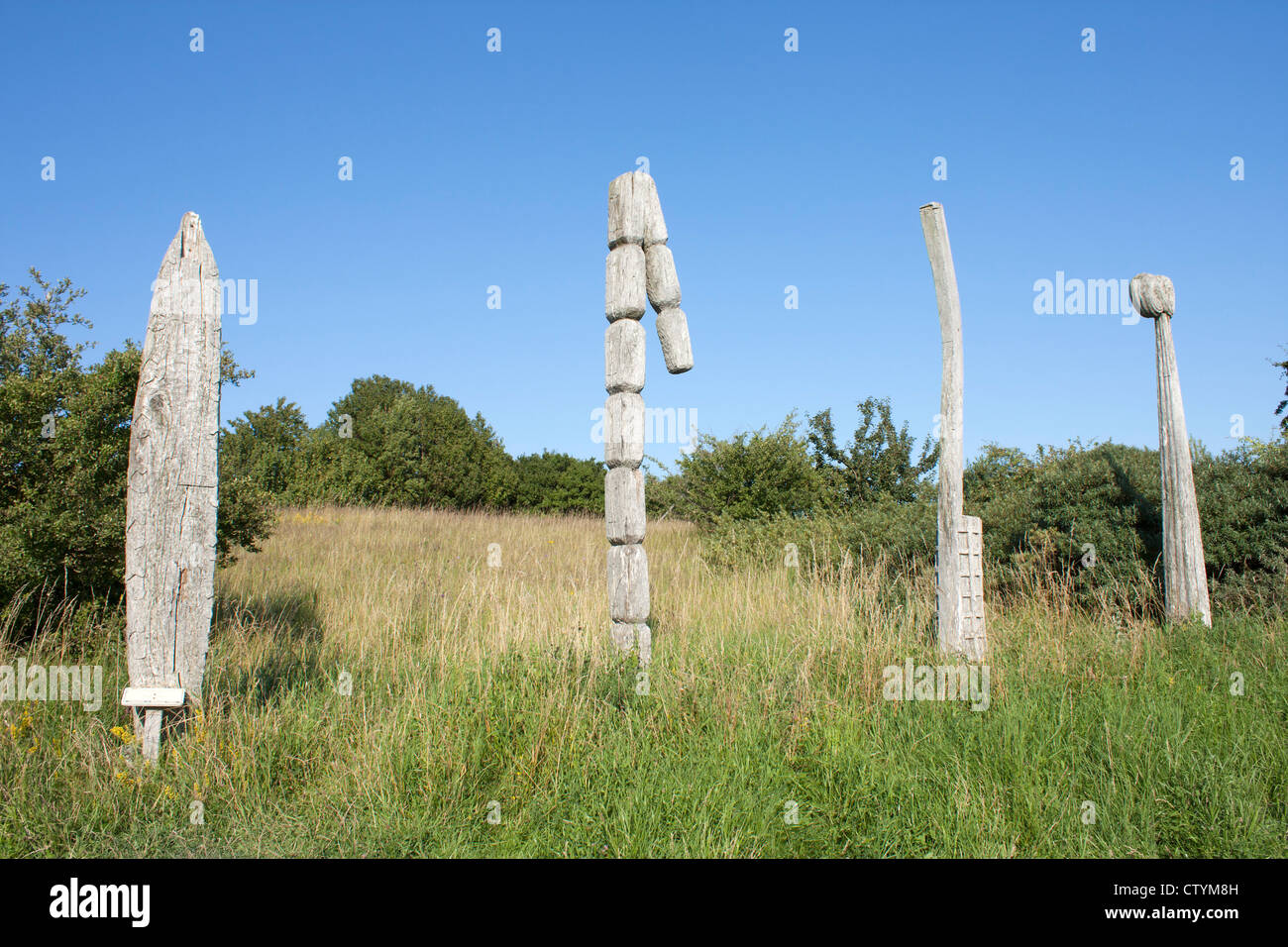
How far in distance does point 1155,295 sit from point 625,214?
5748 mm

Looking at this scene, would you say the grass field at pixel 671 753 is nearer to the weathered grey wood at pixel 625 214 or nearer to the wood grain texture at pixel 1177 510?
the wood grain texture at pixel 1177 510

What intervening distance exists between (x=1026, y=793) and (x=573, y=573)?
307 inches

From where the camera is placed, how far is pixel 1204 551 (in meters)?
8.33

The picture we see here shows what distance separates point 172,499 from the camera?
4680 mm

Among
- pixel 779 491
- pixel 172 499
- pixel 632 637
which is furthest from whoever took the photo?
pixel 779 491

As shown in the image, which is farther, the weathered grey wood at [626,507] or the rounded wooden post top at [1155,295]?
the rounded wooden post top at [1155,295]

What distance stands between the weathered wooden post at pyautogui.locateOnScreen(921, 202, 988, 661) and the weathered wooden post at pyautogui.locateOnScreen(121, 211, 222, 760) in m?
5.79

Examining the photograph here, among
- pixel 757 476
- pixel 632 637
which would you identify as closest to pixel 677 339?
pixel 632 637

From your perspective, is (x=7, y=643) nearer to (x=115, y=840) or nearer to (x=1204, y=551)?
(x=115, y=840)

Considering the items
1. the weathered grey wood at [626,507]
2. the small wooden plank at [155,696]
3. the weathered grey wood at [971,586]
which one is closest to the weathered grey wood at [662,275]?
the weathered grey wood at [626,507]

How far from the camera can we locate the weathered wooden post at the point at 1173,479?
7.48m

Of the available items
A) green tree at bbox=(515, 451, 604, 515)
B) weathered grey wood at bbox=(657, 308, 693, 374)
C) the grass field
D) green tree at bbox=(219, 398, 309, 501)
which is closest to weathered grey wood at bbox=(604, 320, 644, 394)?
weathered grey wood at bbox=(657, 308, 693, 374)

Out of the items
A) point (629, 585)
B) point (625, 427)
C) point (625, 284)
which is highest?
point (625, 284)

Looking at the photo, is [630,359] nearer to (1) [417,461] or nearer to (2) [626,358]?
(2) [626,358]
